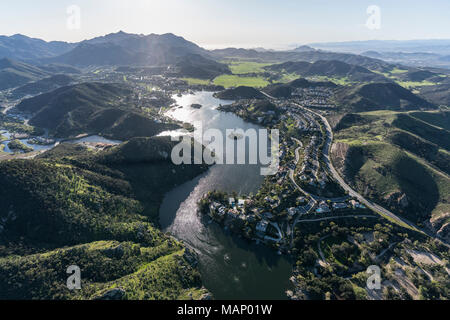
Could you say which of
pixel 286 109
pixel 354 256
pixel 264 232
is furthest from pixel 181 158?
pixel 286 109

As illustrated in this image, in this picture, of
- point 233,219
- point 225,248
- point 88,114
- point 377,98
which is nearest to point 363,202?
point 233,219

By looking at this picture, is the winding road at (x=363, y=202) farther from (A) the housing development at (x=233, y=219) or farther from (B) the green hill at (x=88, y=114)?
(B) the green hill at (x=88, y=114)

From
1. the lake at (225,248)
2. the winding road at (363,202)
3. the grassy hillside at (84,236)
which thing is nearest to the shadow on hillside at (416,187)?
the winding road at (363,202)

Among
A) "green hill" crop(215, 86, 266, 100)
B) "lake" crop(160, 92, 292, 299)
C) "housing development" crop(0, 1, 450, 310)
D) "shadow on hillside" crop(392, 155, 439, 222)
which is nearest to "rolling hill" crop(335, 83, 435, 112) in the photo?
"housing development" crop(0, 1, 450, 310)

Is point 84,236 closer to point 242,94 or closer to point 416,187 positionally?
point 416,187

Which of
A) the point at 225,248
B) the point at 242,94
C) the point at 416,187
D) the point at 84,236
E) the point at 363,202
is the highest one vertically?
the point at 242,94
